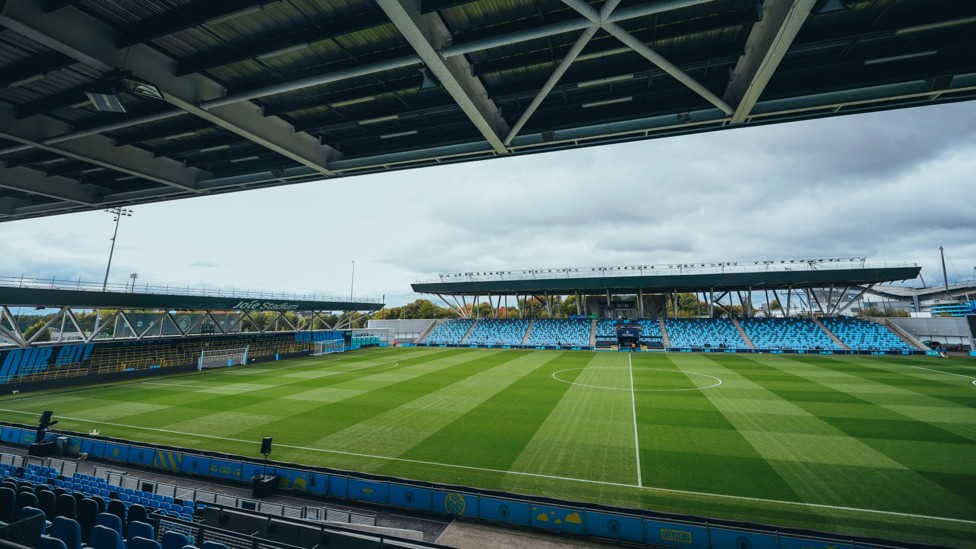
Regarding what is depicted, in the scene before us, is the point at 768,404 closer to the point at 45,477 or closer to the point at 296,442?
the point at 296,442

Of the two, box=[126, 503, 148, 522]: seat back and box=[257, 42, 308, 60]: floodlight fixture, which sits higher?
box=[257, 42, 308, 60]: floodlight fixture

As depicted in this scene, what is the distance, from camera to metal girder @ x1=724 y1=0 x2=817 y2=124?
5980mm

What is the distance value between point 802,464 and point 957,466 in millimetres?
4837

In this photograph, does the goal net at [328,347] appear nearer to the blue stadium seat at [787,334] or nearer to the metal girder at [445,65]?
the metal girder at [445,65]

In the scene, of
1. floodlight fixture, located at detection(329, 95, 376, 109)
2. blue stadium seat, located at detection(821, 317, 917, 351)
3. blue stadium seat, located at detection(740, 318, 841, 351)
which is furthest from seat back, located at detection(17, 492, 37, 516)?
blue stadium seat, located at detection(821, 317, 917, 351)

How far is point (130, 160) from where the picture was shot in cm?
1167

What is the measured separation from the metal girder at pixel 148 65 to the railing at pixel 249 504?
9.14 metres

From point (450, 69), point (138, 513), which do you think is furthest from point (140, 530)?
point (450, 69)

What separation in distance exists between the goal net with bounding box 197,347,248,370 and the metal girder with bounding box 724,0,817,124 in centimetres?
4543

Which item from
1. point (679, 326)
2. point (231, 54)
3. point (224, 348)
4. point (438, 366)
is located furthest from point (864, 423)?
point (224, 348)

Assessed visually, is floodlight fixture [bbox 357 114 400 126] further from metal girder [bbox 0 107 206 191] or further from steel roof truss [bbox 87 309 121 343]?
steel roof truss [bbox 87 309 121 343]

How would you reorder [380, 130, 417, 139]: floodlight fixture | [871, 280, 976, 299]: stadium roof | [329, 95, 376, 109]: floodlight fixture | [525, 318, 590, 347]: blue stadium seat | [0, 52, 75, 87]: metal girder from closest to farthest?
[0, 52, 75, 87]: metal girder, [329, 95, 376, 109]: floodlight fixture, [380, 130, 417, 139]: floodlight fixture, [525, 318, 590, 347]: blue stadium seat, [871, 280, 976, 299]: stadium roof

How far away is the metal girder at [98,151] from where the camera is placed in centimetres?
958

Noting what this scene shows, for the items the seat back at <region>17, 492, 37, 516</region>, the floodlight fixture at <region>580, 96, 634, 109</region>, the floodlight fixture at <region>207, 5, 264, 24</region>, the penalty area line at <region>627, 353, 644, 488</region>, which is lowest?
the penalty area line at <region>627, 353, 644, 488</region>
